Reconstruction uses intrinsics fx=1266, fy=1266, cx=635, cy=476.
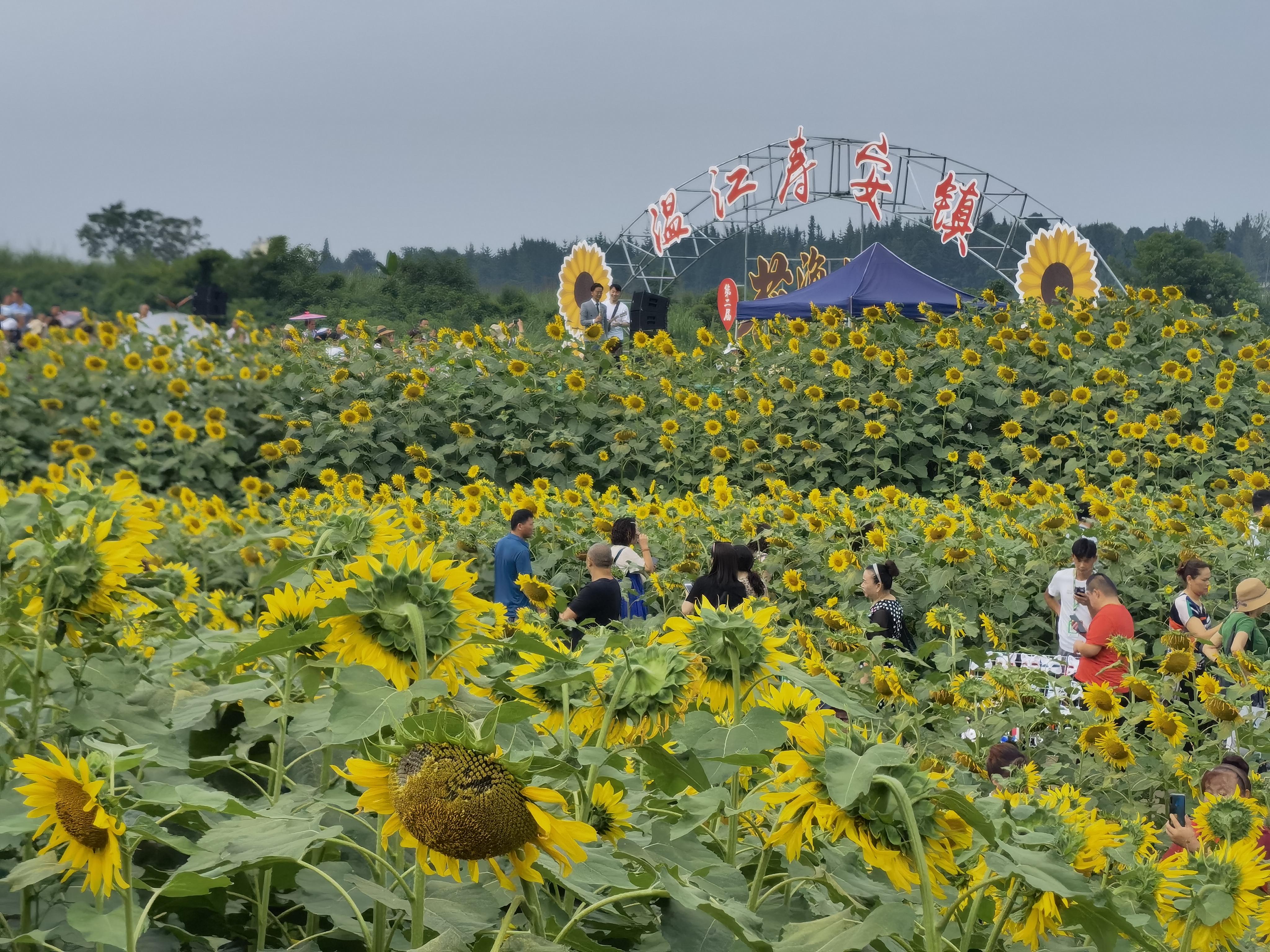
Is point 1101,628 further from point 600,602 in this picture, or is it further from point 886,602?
point 600,602

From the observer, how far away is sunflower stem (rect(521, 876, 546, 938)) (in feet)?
3.27

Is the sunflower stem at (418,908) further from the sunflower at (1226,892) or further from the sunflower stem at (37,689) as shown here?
the sunflower at (1226,892)

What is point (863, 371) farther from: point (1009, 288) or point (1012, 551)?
point (1009, 288)

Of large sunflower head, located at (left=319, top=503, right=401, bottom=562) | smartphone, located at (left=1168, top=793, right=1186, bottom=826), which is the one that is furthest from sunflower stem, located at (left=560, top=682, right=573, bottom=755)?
smartphone, located at (left=1168, top=793, right=1186, bottom=826)

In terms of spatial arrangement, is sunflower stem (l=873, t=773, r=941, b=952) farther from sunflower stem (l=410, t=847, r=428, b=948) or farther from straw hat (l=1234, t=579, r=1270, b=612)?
straw hat (l=1234, t=579, r=1270, b=612)

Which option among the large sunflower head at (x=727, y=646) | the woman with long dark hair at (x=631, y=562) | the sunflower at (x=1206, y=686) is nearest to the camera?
the large sunflower head at (x=727, y=646)

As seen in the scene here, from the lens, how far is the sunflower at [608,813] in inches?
45.8

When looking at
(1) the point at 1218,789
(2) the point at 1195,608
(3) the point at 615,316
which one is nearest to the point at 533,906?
(1) the point at 1218,789

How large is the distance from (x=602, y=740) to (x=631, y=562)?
467 cm

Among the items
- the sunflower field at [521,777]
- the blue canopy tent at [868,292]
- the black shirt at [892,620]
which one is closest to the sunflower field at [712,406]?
the black shirt at [892,620]

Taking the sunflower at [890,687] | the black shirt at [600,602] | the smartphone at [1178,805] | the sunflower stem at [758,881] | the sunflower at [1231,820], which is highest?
the sunflower stem at [758,881]

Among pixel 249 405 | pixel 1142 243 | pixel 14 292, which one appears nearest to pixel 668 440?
pixel 249 405

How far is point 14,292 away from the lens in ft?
51.4

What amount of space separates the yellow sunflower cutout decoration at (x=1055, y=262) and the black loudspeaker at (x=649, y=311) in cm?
992
